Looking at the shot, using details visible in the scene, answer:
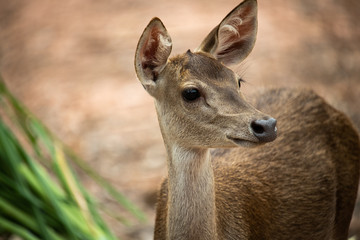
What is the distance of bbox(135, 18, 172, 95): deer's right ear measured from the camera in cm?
395

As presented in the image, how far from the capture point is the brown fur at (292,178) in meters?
4.53

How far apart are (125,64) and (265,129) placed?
6384mm

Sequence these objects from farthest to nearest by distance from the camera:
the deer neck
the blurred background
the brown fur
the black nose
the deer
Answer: the blurred background < the brown fur < the deer neck < the deer < the black nose

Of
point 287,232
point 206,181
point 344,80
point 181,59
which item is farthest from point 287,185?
point 344,80

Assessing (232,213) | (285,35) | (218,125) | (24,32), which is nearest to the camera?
(218,125)

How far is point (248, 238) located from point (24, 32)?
25.0 ft

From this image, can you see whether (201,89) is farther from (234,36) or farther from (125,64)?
(125,64)

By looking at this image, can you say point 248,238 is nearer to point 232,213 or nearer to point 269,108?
point 232,213

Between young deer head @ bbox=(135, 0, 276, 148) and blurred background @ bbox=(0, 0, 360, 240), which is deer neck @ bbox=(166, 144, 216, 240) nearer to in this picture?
young deer head @ bbox=(135, 0, 276, 148)

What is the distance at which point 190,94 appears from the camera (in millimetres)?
3953

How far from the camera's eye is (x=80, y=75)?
9758 millimetres

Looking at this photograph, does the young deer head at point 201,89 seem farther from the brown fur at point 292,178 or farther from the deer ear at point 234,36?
the brown fur at point 292,178

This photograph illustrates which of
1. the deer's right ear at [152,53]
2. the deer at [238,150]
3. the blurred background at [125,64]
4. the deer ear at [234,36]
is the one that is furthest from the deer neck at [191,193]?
the blurred background at [125,64]

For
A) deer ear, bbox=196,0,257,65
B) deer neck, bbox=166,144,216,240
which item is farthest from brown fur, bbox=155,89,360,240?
deer ear, bbox=196,0,257,65
